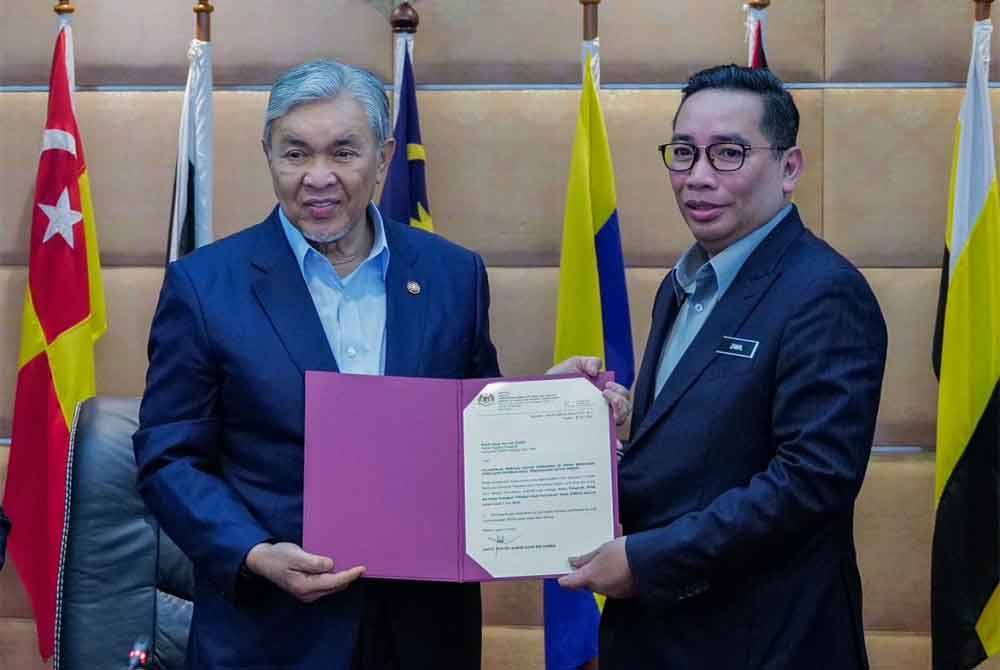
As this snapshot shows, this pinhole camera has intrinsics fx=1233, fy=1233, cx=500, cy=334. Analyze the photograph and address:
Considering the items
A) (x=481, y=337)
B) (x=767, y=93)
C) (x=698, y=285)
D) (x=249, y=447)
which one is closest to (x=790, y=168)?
Result: (x=767, y=93)

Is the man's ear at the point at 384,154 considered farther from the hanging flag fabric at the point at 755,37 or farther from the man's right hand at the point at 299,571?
the hanging flag fabric at the point at 755,37

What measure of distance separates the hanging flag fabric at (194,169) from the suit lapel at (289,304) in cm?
138

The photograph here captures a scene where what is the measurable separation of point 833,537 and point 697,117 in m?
0.68

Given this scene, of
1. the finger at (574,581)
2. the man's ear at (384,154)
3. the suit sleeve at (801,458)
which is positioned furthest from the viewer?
the man's ear at (384,154)

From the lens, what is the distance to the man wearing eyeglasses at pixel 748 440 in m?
1.77

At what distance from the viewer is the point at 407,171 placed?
11.1 feet

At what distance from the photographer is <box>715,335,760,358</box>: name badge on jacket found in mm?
1832

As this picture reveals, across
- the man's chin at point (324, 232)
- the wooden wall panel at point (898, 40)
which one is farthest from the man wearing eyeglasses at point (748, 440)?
the wooden wall panel at point (898, 40)

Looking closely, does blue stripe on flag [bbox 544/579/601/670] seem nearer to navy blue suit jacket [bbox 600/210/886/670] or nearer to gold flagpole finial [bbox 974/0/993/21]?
navy blue suit jacket [bbox 600/210/886/670]

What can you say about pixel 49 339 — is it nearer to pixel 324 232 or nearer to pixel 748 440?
pixel 324 232

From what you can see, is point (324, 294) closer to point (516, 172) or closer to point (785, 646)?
point (785, 646)

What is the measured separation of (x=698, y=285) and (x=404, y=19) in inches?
65.1

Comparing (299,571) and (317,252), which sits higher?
(317,252)

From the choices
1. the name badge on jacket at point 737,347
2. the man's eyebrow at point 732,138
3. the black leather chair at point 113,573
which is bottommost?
the black leather chair at point 113,573
